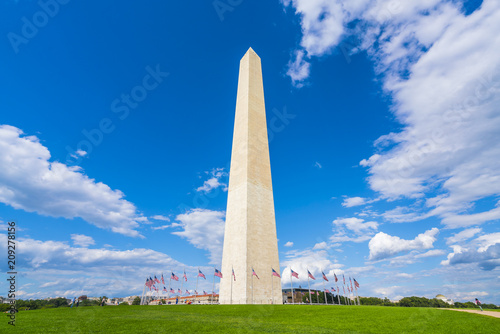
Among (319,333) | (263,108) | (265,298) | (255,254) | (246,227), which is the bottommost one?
(319,333)

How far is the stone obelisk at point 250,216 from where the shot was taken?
106 ft

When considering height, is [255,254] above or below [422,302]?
above

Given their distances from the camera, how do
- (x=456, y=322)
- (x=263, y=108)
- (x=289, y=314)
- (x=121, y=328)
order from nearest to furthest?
(x=121, y=328), (x=456, y=322), (x=289, y=314), (x=263, y=108)

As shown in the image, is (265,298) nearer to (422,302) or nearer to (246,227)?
(246,227)

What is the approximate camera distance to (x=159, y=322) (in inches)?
602

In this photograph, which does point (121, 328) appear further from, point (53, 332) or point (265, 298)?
point (265, 298)

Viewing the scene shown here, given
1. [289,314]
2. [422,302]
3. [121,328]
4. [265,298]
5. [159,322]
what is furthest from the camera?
[422,302]

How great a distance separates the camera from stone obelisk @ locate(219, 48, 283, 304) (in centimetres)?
3239

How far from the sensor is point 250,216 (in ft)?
114

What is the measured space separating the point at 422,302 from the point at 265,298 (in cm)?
5613

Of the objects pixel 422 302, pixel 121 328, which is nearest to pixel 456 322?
pixel 121 328

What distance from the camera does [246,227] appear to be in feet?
110

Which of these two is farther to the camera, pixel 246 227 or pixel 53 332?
pixel 246 227

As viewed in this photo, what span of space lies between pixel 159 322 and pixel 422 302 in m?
74.7
